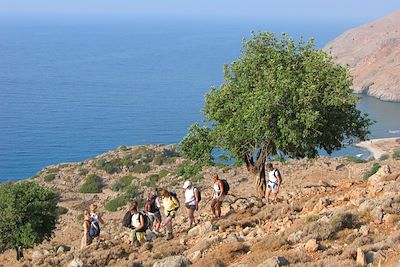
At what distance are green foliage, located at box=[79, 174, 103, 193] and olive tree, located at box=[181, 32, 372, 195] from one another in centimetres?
2624

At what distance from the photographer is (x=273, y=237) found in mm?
13188

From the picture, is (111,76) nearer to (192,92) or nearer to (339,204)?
(192,92)

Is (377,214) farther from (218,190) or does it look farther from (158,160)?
(158,160)

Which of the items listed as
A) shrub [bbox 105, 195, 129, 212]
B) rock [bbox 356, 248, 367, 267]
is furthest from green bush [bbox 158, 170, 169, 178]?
rock [bbox 356, 248, 367, 267]

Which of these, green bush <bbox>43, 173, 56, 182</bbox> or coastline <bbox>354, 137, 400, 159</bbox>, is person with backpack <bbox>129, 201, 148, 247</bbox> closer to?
green bush <bbox>43, 173, 56, 182</bbox>

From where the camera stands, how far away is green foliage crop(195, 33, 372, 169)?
19.2 meters

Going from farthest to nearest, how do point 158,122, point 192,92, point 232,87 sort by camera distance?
point 192,92 → point 158,122 → point 232,87

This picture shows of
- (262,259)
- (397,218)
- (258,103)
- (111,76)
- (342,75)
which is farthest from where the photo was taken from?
(111,76)

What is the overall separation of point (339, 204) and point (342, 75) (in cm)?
636

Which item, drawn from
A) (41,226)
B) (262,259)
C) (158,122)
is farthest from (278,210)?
(158,122)

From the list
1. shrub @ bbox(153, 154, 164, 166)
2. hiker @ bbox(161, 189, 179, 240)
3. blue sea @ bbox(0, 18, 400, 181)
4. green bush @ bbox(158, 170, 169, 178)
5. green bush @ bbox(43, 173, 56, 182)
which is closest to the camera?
hiker @ bbox(161, 189, 179, 240)

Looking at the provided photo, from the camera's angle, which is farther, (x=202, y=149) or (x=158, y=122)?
(x=158, y=122)

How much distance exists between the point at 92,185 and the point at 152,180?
5.64 m

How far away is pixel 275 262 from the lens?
Result: 1056cm
